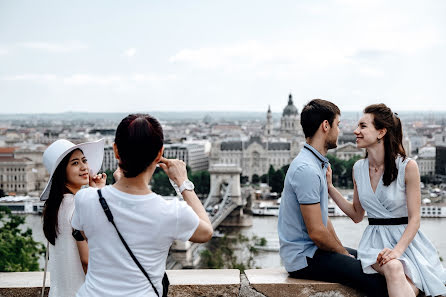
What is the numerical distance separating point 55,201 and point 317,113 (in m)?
0.71

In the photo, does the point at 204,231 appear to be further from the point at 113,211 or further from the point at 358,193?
the point at 358,193

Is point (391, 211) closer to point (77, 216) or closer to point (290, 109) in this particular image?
point (77, 216)

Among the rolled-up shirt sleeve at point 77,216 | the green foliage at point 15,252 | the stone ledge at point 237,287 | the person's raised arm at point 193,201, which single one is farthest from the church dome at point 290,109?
the rolled-up shirt sleeve at point 77,216

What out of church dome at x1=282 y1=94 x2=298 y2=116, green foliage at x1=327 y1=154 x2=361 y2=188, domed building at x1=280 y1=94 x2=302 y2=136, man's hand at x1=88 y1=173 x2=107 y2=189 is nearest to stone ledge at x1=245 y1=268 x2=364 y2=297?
man's hand at x1=88 y1=173 x2=107 y2=189

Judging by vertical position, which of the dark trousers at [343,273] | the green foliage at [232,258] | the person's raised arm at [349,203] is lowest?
the green foliage at [232,258]

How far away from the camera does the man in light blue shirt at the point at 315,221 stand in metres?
1.80

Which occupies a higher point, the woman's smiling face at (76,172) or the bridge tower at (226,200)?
the woman's smiling face at (76,172)

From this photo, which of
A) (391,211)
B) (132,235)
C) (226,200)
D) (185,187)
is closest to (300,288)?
(391,211)

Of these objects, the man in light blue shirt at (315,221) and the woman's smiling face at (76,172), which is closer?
the woman's smiling face at (76,172)

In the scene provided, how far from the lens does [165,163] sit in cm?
146

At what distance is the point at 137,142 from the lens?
1279mm

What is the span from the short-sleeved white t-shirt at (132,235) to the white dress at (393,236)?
68cm

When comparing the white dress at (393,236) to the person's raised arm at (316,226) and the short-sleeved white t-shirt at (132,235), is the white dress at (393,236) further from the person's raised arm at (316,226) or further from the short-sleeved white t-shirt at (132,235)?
the short-sleeved white t-shirt at (132,235)

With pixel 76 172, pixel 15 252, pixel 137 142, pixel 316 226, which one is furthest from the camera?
pixel 15 252
